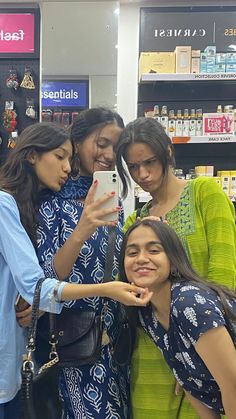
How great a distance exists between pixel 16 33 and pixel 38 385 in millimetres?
2619

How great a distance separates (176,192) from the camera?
57.8 inches

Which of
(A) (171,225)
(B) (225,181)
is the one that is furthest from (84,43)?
(A) (171,225)

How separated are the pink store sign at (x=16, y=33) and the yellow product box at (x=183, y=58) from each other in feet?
3.38

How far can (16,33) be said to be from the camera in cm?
306

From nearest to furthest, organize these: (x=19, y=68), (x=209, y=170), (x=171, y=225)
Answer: (x=171, y=225) < (x=209, y=170) < (x=19, y=68)

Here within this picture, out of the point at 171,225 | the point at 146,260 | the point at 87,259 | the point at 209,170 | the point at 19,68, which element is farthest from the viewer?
the point at 19,68

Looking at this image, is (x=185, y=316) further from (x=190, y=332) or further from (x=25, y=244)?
(x=25, y=244)

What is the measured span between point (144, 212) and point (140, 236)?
1.09ft

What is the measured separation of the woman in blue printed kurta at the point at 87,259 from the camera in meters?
1.26

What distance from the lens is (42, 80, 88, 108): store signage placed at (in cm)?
311

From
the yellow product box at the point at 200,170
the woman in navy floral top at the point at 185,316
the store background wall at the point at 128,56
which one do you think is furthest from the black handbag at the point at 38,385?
the store background wall at the point at 128,56

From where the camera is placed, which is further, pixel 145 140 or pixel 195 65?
pixel 195 65

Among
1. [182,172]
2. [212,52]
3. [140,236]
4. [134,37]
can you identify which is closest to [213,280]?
[140,236]

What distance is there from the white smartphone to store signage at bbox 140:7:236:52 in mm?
2078
